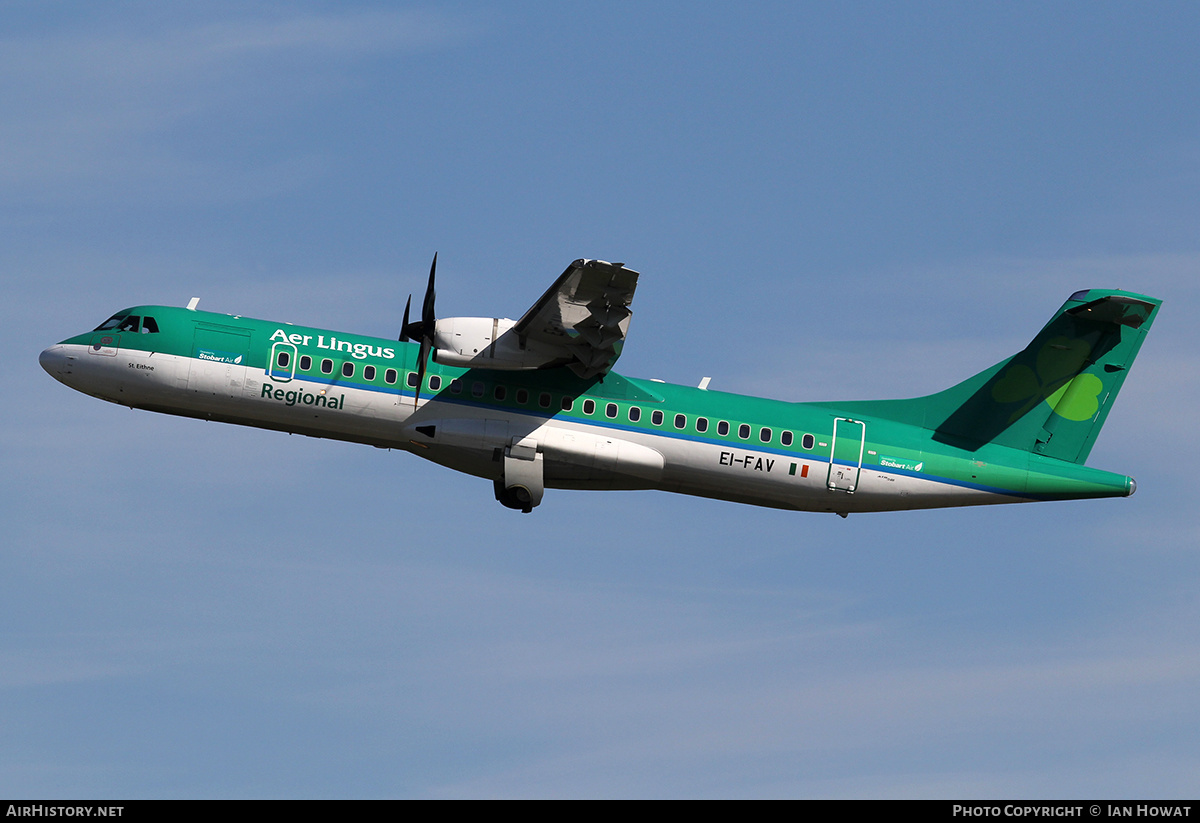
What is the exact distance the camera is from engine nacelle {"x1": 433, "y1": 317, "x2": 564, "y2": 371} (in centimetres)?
3055

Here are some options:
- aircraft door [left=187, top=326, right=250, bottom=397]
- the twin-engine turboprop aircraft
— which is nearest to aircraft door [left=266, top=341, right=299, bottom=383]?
the twin-engine turboprop aircraft

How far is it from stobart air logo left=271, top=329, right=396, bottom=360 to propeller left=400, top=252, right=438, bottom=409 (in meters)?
0.59

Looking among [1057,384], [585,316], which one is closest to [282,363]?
[585,316]

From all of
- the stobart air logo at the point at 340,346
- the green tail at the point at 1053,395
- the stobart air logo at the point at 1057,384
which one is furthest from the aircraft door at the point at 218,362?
the stobart air logo at the point at 1057,384

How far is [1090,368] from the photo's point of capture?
34.8 metres

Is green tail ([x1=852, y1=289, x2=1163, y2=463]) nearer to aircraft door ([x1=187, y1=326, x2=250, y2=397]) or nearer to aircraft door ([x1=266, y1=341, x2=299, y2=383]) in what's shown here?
aircraft door ([x1=266, y1=341, x2=299, y2=383])

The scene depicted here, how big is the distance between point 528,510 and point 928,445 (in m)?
9.54

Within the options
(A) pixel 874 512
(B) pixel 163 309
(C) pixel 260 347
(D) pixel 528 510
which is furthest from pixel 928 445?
(B) pixel 163 309

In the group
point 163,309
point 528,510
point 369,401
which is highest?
point 163,309

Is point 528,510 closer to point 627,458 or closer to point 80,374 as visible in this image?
point 627,458

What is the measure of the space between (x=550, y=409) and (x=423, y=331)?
331 centimetres

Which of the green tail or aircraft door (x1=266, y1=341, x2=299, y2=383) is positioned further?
the green tail

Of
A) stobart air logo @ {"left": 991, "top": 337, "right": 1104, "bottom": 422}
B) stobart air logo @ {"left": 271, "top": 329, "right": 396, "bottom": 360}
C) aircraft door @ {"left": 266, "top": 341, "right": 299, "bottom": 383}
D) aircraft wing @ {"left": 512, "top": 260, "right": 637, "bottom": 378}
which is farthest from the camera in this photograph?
stobart air logo @ {"left": 991, "top": 337, "right": 1104, "bottom": 422}

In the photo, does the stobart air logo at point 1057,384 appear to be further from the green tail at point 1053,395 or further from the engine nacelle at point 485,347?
the engine nacelle at point 485,347
